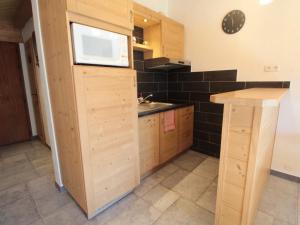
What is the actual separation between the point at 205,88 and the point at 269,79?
84cm

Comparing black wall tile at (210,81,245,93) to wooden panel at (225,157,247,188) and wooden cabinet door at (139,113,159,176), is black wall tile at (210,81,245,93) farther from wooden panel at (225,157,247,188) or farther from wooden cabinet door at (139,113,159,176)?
wooden panel at (225,157,247,188)

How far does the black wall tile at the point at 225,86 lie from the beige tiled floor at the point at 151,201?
1151 mm

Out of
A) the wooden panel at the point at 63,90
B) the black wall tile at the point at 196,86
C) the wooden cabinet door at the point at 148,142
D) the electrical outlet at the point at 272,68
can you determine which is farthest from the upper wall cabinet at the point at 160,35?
the electrical outlet at the point at 272,68

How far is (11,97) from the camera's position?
128 inches

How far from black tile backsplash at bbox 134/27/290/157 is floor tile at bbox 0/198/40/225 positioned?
198cm

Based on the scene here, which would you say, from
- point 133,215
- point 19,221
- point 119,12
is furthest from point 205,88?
point 19,221

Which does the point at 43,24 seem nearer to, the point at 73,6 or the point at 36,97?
the point at 73,6

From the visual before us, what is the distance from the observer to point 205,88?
2.59 m

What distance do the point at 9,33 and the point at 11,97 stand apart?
1.24m

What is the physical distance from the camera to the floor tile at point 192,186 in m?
1.81

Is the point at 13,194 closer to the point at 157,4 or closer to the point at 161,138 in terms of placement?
the point at 161,138

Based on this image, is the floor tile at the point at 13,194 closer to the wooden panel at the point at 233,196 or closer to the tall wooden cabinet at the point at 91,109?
the tall wooden cabinet at the point at 91,109

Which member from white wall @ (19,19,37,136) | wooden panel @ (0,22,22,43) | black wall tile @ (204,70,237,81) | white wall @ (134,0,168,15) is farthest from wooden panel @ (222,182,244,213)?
wooden panel @ (0,22,22,43)

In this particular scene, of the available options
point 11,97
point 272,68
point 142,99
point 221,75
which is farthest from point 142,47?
point 11,97
